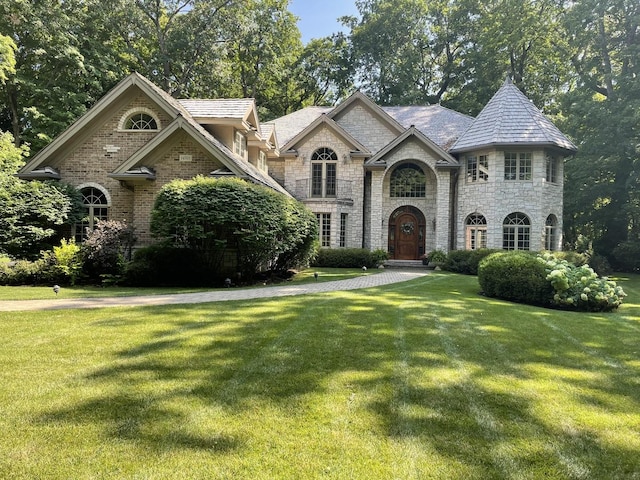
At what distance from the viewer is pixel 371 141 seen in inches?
945

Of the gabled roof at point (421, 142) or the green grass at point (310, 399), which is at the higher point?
the gabled roof at point (421, 142)

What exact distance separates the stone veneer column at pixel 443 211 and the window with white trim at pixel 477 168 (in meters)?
1.18

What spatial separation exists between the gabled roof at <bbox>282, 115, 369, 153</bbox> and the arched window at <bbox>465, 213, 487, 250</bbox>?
677cm

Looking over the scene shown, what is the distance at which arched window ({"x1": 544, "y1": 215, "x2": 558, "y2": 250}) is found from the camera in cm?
2042

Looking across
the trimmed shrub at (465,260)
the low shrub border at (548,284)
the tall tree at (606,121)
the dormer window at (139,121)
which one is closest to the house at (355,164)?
the dormer window at (139,121)

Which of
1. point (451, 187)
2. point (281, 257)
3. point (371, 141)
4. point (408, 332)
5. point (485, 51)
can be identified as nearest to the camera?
point (408, 332)

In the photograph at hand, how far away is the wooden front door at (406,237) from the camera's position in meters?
23.1

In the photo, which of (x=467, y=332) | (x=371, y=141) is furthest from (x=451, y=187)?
(x=467, y=332)

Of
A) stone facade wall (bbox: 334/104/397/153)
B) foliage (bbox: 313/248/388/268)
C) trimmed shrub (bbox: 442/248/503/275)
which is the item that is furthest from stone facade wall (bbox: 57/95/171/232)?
trimmed shrub (bbox: 442/248/503/275)

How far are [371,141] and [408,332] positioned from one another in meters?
19.0

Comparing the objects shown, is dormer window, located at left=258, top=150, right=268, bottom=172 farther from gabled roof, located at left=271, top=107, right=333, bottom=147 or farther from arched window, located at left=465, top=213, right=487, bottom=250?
arched window, located at left=465, top=213, right=487, bottom=250

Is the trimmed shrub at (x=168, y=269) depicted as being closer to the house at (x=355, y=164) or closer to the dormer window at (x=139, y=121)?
the house at (x=355, y=164)

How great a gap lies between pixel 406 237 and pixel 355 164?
519cm

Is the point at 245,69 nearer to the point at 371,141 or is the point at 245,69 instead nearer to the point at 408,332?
the point at 371,141
